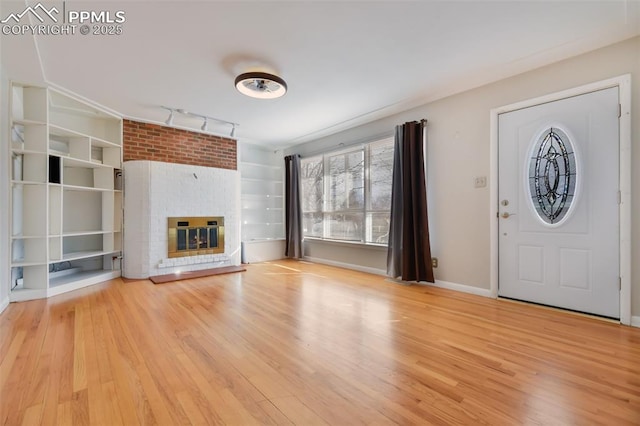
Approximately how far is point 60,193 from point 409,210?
465 centimetres

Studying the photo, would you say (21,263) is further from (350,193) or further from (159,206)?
(350,193)

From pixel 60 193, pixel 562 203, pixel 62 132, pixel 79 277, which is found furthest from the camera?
pixel 79 277

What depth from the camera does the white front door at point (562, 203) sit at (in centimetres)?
253

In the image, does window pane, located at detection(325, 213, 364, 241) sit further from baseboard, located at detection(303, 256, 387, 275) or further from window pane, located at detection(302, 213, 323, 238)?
baseboard, located at detection(303, 256, 387, 275)

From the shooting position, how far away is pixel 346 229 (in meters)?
5.10

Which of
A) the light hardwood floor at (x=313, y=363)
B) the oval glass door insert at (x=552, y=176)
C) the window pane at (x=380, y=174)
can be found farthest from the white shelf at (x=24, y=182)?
the oval glass door insert at (x=552, y=176)

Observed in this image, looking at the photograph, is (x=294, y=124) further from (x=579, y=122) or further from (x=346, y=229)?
(x=579, y=122)

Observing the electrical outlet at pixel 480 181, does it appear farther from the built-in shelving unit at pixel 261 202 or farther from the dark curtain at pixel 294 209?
the built-in shelving unit at pixel 261 202

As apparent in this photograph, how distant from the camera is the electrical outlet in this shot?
3.32 metres

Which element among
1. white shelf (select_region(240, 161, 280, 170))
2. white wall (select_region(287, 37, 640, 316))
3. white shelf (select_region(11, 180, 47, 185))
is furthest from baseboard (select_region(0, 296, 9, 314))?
white wall (select_region(287, 37, 640, 316))

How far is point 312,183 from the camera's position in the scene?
5809 millimetres

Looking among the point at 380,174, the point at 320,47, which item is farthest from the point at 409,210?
the point at 320,47

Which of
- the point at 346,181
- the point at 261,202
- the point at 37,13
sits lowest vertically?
the point at 261,202

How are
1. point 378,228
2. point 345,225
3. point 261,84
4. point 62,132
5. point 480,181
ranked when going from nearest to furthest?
1. point 261,84
2. point 480,181
3. point 62,132
4. point 378,228
5. point 345,225
